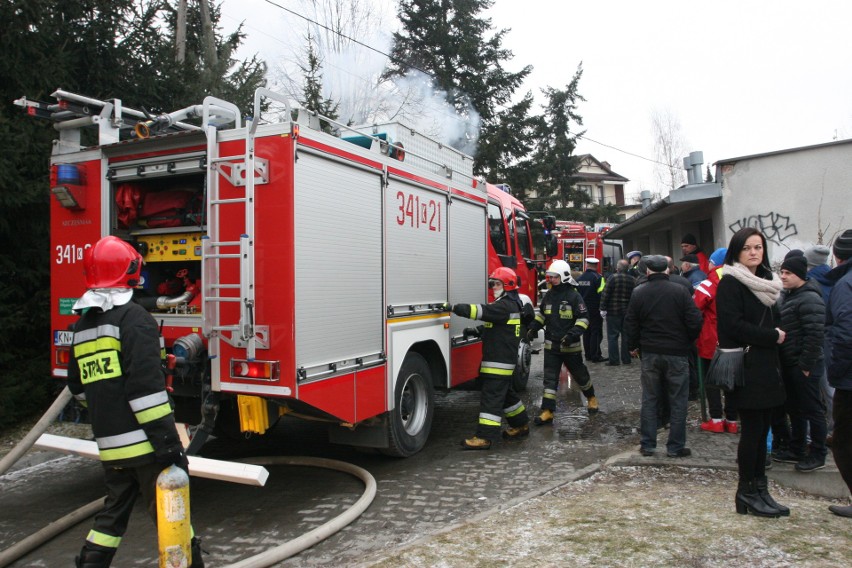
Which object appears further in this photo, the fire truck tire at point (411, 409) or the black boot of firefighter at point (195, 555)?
the fire truck tire at point (411, 409)

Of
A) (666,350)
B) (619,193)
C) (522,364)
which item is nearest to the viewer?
(666,350)

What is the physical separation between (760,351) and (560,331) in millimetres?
3264

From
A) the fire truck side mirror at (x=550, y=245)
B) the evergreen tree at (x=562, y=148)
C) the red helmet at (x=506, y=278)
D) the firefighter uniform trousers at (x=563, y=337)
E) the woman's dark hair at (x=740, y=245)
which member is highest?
the evergreen tree at (x=562, y=148)

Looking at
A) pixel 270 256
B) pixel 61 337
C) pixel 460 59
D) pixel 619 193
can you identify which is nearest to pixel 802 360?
pixel 270 256

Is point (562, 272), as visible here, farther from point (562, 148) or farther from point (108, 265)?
point (562, 148)

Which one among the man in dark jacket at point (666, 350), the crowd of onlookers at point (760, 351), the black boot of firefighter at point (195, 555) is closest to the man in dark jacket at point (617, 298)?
the crowd of onlookers at point (760, 351)

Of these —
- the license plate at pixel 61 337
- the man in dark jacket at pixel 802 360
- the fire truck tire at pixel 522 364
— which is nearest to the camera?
the man in dark jacket at pixel 802 360

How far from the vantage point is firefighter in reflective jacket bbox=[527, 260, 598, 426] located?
7.13 m

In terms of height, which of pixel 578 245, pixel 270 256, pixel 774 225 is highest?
pixel 578 245

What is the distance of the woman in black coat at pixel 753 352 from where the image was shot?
3.94 m

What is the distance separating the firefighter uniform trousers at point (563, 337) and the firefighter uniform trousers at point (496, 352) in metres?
0.96

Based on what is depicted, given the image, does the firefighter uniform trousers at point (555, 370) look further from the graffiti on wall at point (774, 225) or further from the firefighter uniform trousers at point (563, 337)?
the graffiti on wall at point (774, 225)

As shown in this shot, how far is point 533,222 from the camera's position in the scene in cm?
977

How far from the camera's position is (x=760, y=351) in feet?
13.1
